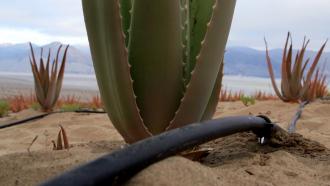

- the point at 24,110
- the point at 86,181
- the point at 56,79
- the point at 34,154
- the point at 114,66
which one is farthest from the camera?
the point at 24,110

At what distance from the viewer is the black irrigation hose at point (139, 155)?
25.9 inches

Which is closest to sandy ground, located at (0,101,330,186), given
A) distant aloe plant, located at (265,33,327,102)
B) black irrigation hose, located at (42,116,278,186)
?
black irrigation hose, located at (42,116,278,186)

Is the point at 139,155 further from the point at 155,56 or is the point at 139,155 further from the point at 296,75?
the point at 296,75

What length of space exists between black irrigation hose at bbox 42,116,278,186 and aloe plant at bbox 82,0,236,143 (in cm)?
17

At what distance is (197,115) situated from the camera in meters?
1.16

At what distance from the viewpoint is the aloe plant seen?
1061 mm

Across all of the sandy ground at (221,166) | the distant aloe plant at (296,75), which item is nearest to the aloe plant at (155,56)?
the sandy ground at (221,166)

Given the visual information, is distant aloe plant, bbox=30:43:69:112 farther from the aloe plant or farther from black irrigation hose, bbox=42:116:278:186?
black irrigation hose, bbox=42:116:278:186

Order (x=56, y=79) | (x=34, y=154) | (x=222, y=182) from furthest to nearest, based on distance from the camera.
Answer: (x=56, y=79) → (x=34, y=154) → (x=222, y=182)

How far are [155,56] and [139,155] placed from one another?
15.8 inches

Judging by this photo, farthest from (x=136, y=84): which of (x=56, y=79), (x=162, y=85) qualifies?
(x=56, y=79)

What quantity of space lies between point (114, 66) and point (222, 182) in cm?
41

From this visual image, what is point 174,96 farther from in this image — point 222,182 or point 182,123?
point 222,182

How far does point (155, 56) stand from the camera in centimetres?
110
